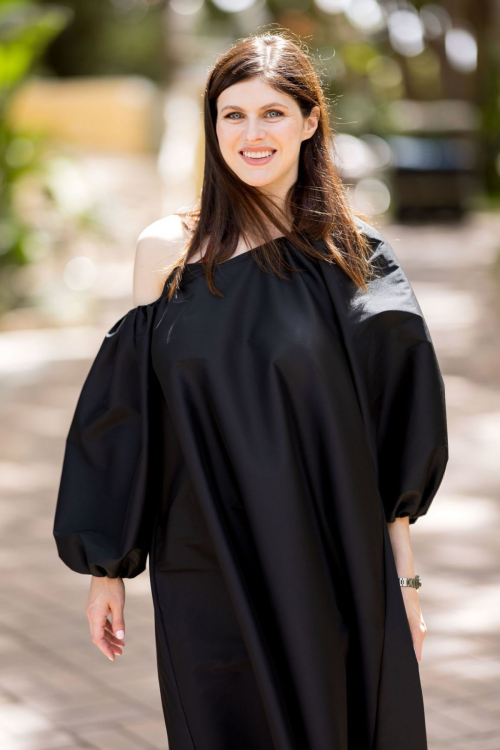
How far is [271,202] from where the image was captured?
8.73 ft

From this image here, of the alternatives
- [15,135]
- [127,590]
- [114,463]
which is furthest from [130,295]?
[114,463]

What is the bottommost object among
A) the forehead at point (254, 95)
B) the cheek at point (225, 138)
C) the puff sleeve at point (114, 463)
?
the puff sleeve at point (114, 463)

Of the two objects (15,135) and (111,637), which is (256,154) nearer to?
(111,637)

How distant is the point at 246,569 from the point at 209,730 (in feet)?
1.19

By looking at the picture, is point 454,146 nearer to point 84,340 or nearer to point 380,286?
point 84,340

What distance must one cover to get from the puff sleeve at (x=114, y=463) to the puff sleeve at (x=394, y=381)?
458 mm

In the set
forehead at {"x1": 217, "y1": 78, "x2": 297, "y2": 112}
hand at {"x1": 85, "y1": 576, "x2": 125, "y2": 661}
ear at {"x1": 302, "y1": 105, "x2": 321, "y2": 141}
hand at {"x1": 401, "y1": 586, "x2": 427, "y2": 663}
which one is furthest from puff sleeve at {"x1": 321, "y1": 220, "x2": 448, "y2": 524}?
hand at {"x1": 85, "y1": 576, "x2": 125, "y2": 661}

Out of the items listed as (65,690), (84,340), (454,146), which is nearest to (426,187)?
(454,146)

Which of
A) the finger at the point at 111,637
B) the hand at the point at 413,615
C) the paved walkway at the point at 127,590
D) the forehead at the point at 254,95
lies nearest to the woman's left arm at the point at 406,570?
the hand at the point at 413,615

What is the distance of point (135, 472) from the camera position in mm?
2627

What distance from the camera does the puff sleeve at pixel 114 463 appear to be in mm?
2594

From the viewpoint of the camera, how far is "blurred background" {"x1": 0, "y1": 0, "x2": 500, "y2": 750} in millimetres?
4125

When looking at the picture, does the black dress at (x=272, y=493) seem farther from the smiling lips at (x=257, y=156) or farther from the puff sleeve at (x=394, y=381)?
the smiling lips at (x=257, y=156)

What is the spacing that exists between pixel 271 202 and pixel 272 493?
691mm
